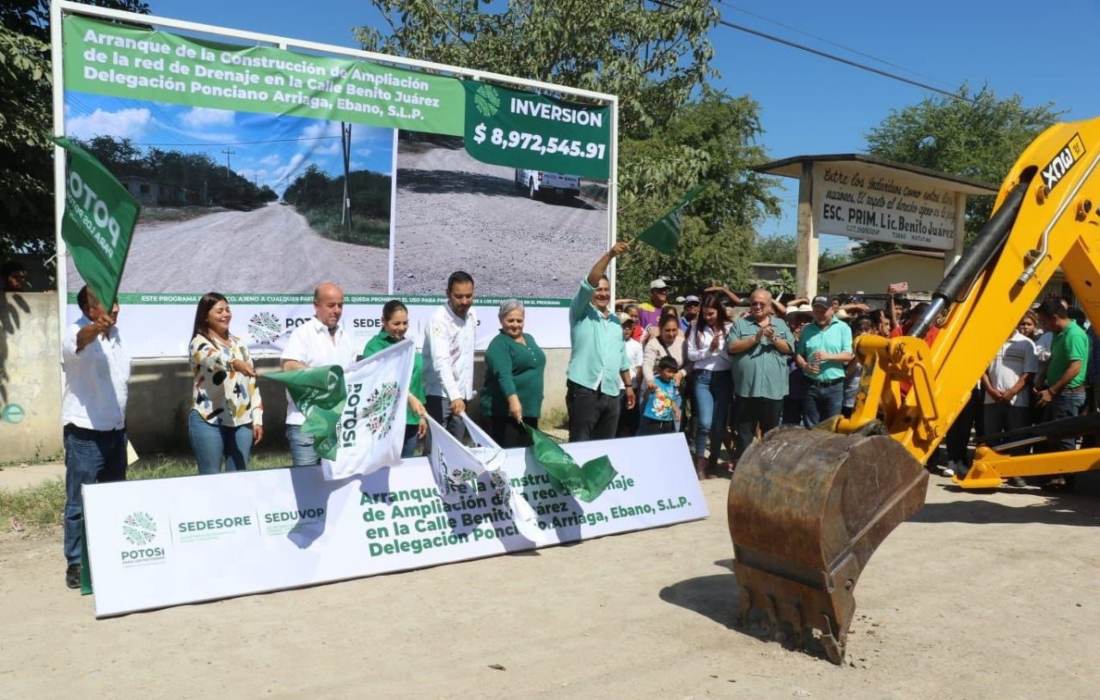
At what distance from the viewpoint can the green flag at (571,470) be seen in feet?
22.6

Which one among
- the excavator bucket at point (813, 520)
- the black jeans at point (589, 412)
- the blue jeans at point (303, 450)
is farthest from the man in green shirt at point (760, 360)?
the blue jeans at point (303, 450)

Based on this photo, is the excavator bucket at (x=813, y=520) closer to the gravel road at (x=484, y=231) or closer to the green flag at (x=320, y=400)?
the green flag at (x=320, y=400)

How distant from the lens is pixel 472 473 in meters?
6.62

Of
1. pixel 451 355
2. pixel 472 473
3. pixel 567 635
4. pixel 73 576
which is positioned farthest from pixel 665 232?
pixel 73 576

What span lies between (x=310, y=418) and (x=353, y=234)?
13.9 ft

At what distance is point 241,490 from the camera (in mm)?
5766

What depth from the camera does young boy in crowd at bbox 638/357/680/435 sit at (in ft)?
30.7

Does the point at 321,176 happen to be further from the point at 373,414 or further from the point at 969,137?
the point at 969,137

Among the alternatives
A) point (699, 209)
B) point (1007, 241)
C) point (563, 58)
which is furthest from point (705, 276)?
point (1007, 241)

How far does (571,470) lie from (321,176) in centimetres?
444

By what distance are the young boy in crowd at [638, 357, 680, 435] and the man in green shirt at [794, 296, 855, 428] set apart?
4.68 ft

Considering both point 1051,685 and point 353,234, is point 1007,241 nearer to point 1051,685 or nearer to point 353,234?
point 1051,685

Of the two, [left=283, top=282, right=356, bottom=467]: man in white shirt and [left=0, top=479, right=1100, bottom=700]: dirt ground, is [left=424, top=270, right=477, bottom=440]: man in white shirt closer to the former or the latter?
[left=283, top=282, right=356, bottom=467]: man in white shirt

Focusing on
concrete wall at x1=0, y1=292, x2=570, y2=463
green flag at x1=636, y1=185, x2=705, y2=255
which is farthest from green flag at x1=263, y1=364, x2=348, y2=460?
concrete wall at x1=0, y1=292, x2=570, y2=463
